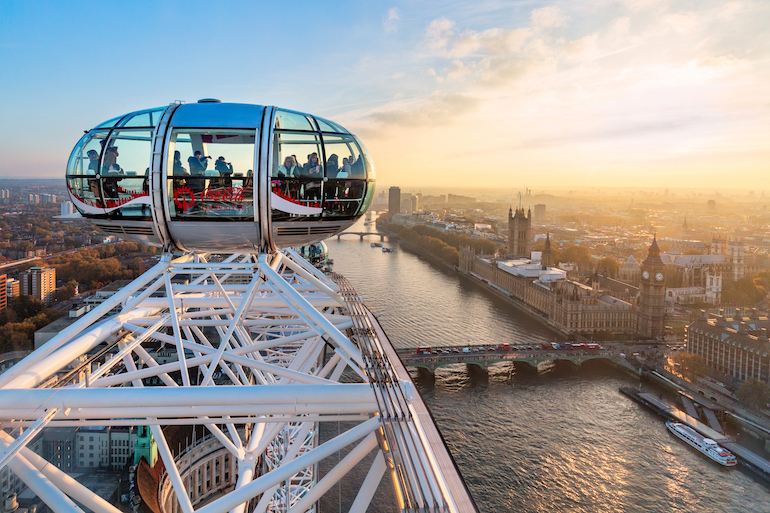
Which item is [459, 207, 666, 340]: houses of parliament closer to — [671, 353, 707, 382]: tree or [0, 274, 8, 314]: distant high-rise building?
[671, 353, 707, 382]: tree

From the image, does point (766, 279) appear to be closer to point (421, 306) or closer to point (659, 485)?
point (421, 306)

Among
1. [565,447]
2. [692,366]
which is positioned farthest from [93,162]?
[692,366]

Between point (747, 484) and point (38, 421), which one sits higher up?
point (38, 421)

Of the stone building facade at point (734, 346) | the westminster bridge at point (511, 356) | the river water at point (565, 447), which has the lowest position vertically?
the river water at point (565, 447)

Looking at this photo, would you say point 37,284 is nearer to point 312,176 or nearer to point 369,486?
point 312,176

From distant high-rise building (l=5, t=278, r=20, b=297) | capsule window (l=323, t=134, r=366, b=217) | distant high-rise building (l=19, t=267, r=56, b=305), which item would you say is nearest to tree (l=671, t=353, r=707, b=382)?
capsule window (l=323, t=134, r=366, b=217)

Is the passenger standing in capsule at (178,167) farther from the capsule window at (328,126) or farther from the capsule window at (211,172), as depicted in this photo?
the capsule window at (328,126)

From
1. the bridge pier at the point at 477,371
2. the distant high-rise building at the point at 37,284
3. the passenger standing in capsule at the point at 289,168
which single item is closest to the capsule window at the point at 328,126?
the passenger standing in capsule at the point at 289,168


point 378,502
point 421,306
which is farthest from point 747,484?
point 421,306
